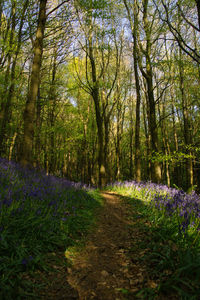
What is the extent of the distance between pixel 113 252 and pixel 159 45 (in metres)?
20.3

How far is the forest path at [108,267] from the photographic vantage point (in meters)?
2.32

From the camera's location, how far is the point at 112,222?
530cm

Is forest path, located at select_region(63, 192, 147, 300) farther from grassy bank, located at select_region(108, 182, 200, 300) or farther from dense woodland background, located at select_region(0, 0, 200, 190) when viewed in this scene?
dense woodland background, located at select_region(0, 0, 200, 190)

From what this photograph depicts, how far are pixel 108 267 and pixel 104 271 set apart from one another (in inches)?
5.6

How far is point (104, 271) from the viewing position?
9.14ft

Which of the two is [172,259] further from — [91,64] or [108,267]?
[91,64]

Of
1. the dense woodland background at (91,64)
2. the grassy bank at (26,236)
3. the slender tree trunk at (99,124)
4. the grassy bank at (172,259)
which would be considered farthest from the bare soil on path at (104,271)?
the slender tree trunk at (99,124)

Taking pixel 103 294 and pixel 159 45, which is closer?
pixel 103 294

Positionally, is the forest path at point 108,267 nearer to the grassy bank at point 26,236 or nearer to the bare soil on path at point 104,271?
the bare soil on path at point 104,271

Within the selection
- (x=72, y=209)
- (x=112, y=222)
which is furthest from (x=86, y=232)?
(x=112, y=222)

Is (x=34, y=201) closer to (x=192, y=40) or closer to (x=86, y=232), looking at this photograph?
(x=86, y=232)

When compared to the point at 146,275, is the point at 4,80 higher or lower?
higher

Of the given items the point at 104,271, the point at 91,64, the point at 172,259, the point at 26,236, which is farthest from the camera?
the point at 91,64

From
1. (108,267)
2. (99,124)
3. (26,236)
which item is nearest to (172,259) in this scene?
(108,267)
